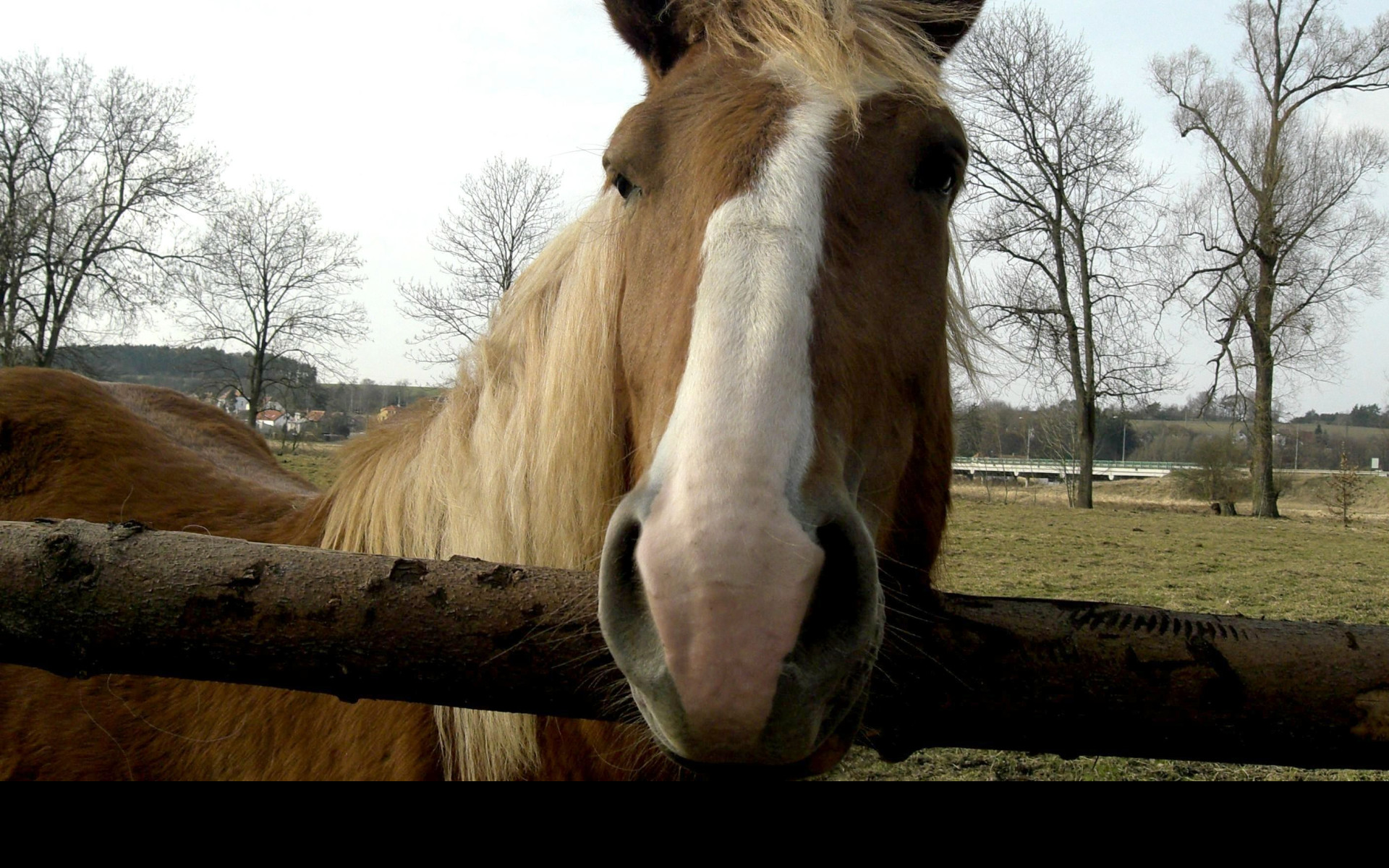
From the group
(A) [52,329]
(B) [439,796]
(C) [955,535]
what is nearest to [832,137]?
(B) [439,796]

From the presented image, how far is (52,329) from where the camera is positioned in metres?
23.4

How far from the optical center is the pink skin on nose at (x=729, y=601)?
3.32 feet

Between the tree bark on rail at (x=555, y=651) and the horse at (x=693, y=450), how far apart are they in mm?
142

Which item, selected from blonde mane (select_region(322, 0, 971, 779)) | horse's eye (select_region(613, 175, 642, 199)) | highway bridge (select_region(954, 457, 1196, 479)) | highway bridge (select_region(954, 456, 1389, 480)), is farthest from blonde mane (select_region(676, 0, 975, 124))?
highway bridge (select_region(954, 457, 1196, 479))

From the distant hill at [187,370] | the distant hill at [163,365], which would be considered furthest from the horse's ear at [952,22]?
the distant hill at [163,365]

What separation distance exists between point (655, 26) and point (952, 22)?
0.86 m

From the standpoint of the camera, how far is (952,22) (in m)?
2.23

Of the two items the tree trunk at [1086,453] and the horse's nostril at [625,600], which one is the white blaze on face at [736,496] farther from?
the tree trunk at [1086,453]

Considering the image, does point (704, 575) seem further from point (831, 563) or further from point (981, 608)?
point (981, 608)

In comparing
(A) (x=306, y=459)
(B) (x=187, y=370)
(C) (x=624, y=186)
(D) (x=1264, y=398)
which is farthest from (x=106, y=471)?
(B) (x=187, y=370)

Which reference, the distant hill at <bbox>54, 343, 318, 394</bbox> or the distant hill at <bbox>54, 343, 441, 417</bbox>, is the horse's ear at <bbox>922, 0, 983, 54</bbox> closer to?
the distant hill at <bbox>54, 343, 441, 417</bbox>

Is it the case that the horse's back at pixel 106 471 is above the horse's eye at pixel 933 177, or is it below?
below

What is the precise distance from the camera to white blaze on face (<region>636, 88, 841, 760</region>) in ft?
3.33

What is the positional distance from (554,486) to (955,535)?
11.3 m
